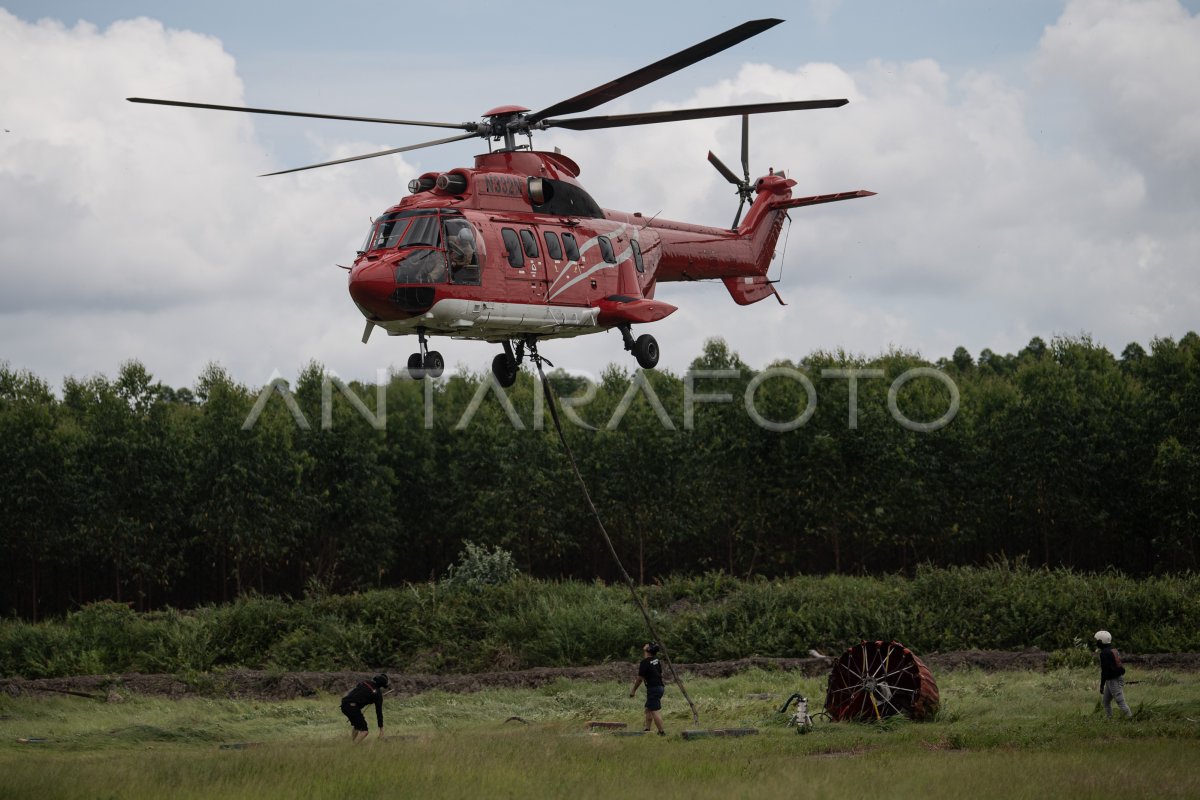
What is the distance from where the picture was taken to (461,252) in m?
21.2

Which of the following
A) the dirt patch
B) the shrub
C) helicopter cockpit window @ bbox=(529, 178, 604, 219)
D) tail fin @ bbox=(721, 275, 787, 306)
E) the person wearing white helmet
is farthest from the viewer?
the shrub

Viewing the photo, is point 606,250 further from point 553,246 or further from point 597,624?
point 597,624

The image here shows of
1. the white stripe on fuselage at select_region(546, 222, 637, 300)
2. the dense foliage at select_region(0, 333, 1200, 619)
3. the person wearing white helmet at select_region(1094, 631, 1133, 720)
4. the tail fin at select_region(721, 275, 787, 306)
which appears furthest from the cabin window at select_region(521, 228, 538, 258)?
the dense foliage at select_region(0, 333, 1200, 619)

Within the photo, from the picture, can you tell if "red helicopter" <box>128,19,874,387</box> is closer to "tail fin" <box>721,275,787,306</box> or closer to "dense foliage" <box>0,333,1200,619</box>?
"tail fin" <box>721,275,787,306</box>

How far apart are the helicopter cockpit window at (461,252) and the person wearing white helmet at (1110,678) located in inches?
483

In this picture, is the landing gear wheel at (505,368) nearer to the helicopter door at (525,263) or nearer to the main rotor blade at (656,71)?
the helicopter door at (525,263)

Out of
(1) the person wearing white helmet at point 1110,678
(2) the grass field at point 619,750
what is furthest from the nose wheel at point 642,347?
(1) the person wearing white helmet at point 1110,678

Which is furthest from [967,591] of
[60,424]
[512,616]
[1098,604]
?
[60,424]

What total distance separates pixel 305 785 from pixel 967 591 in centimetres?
2543

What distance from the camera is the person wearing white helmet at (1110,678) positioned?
961 inches

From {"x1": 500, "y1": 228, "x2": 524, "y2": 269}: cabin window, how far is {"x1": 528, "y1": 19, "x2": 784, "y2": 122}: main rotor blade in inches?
78.8

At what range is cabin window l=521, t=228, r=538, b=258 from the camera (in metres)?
22.4

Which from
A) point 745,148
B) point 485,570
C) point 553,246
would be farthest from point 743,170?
point 485,570

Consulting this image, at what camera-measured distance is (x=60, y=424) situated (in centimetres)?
6300
